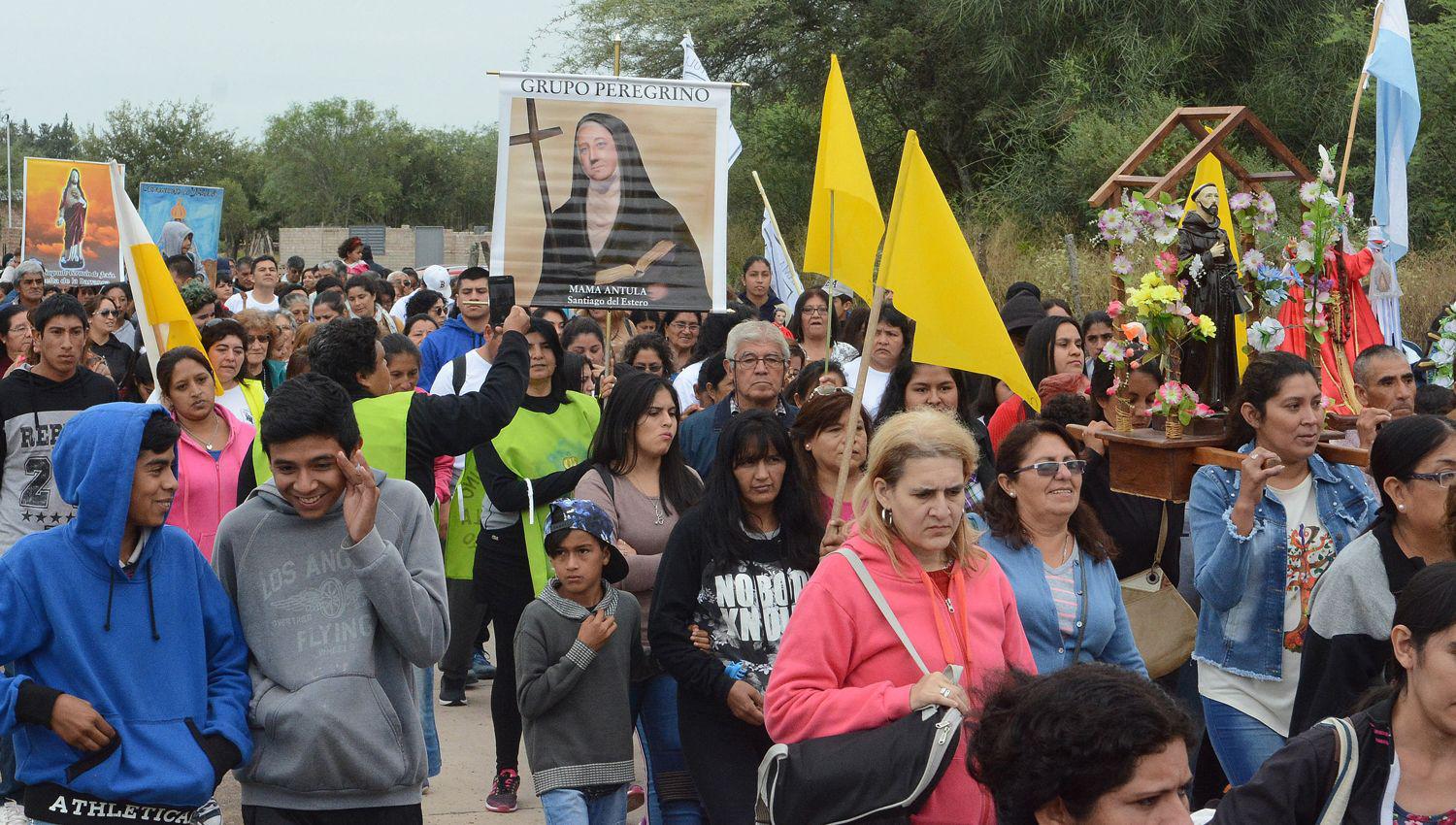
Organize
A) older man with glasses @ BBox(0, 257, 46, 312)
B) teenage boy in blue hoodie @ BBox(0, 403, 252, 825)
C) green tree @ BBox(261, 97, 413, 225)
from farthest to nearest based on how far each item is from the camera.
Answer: green tree @ BBox(261, 97, 413, 225)
older man with glasses @ BBox(0, 257, 46, 312)
teenage boy in blue hoodie @ BBox(0, 403, 252, 825)

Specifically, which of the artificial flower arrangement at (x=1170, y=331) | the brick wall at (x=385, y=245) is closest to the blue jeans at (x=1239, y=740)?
the artificial flower arrangement at (x=1170, y=331)

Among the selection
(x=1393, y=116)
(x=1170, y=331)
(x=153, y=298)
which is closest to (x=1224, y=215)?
(x=1393, y=116)

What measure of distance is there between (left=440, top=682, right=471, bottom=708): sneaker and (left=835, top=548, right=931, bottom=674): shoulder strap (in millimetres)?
4780

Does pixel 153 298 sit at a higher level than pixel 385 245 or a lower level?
lower

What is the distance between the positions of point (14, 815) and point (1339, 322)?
→ 17.3 feet

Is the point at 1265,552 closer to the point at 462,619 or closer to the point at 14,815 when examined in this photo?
the point at 14,815

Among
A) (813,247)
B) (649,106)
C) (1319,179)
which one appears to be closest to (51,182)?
(649,106)

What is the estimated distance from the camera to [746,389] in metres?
6.77

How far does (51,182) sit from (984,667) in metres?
14.7

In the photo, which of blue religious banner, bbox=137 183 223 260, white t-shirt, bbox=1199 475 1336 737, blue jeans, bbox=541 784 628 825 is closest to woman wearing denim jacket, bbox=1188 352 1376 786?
white t-shirt, bbox=1199 475 1336 737

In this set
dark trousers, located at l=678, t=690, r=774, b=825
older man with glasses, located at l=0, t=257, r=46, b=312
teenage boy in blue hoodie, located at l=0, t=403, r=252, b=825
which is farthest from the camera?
older man with glasses, located at l=0, t=257, r=46, b=312

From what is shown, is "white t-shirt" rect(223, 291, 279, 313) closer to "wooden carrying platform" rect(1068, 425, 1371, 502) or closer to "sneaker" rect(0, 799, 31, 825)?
"wooden carrying platform" rect(1068, 425, 1371, 502)

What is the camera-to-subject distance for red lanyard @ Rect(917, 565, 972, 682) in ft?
12.3

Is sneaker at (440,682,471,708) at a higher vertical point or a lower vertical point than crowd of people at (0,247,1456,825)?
lower
